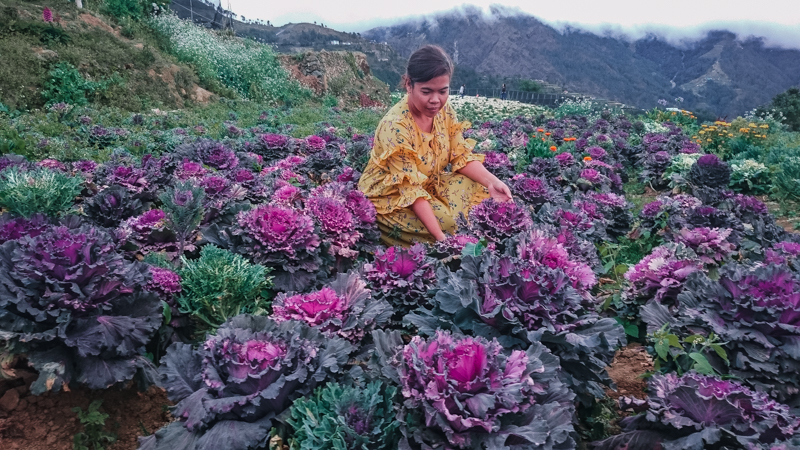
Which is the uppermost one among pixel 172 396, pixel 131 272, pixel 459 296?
pixel 459 296

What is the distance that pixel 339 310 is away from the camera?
78.8 inches

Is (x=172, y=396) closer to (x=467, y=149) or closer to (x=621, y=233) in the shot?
(x=467, y=149)

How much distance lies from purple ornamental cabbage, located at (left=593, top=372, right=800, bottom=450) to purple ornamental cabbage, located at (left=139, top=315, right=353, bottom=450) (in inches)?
44.6

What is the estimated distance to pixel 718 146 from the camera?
9.37 m

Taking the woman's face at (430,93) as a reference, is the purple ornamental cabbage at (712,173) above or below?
below

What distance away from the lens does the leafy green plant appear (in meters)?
1.83

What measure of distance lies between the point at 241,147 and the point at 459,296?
5.05m

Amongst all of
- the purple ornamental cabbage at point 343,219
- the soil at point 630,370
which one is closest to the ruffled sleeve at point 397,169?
the purple ornamental cabbage at point 343,219

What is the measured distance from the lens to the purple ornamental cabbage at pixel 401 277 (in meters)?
2.32

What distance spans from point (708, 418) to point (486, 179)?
7.87 feet

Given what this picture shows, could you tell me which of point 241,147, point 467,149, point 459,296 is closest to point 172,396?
point 459,296

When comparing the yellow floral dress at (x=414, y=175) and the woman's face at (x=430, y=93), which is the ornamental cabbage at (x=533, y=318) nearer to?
the yellow floral dress at (x=414, y=175)

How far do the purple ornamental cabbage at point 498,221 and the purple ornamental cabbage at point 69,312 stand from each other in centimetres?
191

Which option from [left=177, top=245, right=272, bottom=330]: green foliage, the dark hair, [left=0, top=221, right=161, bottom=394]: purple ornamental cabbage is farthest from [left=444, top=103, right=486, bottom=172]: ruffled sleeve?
[left=0, top=221, right=161, bottom=394]: purple ornamental cabbage
